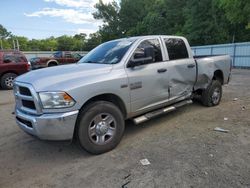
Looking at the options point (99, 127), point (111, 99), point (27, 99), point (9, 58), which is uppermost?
point (9, 58)

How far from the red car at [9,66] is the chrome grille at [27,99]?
8.63 metres

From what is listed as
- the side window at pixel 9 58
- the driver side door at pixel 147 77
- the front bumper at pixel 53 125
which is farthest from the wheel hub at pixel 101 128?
the side window at pixel 9 58

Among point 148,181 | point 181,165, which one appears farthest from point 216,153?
point 148,181

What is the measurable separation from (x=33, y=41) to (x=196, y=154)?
9610 cm

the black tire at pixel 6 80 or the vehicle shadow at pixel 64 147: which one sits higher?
the black tire at pixel 6 80

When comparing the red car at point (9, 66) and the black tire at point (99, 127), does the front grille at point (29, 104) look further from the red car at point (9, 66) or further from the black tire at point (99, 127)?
the red car at point (9, 66)

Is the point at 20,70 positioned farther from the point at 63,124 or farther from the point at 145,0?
the point at 145,0

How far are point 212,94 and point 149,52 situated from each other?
9.31ft

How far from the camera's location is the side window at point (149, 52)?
4.57 metres

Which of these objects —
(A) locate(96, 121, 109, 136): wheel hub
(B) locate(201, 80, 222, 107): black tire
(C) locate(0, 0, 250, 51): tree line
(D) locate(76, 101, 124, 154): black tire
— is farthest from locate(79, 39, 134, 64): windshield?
(C) locate(0, 0, 250, 51): tree line

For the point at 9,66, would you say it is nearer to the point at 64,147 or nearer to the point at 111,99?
the point at 64,147

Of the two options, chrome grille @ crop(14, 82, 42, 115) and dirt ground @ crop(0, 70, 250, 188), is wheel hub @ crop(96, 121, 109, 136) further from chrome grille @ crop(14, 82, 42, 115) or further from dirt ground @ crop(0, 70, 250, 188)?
chrome grille @ crop(14, 82, 42, 115)

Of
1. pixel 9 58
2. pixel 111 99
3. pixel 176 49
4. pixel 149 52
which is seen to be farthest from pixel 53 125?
pixel 9 58

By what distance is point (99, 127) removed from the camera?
4004 millimetres
